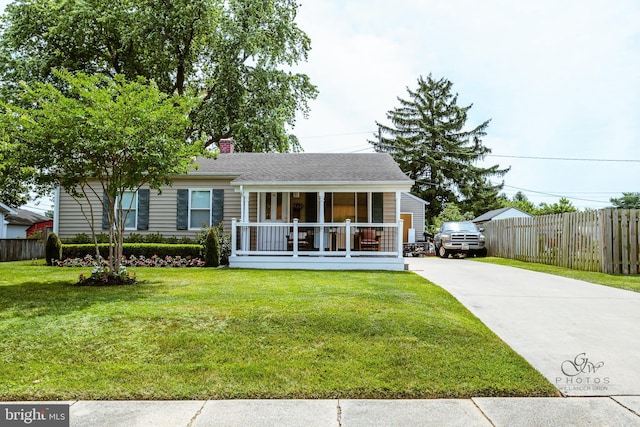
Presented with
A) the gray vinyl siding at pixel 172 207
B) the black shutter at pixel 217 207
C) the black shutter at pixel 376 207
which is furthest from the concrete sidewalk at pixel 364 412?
the gray vinyl siding at pixel 172 207

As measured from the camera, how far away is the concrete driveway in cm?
384

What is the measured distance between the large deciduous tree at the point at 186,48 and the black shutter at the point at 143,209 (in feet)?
23.7

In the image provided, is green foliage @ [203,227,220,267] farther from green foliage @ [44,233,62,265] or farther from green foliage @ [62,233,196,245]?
green foliage @ [44,233,62,265]

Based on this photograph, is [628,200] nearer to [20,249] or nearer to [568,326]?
[568,326]

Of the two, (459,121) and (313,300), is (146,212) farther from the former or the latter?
(459,121)

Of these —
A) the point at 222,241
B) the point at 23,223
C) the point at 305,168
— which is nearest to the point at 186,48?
the point at 305,168

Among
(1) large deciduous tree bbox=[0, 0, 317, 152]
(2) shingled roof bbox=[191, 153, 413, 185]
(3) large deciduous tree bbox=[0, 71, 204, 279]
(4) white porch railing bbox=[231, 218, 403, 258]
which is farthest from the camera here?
(1) large deciduous tree bbox=[0, 0, 317, 152]

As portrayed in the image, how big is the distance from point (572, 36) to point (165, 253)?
12.8m

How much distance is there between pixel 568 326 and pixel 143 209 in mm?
13963

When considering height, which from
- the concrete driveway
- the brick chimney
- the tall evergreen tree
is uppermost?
the tall evergreen tree

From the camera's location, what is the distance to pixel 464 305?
6.82m

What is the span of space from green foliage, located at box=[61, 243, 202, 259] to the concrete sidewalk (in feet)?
33.9

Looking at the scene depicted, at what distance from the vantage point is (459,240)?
64.0ft

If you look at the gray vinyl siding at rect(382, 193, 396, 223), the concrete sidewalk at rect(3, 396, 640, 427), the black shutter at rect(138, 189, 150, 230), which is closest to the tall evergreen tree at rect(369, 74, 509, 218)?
the gray vinyl siding at rect(382, 193, 396, 223)
